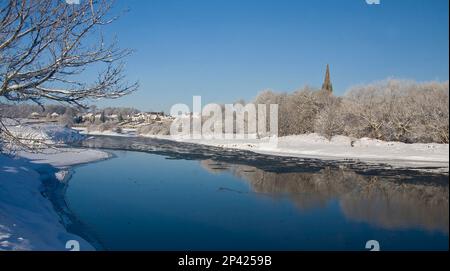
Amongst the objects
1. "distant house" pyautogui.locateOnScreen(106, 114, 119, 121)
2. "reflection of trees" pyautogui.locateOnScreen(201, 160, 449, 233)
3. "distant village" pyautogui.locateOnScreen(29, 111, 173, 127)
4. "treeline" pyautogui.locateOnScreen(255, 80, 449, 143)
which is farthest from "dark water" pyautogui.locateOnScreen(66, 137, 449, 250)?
"distant house" pyautogui.locateOnScreen(106, 114, 119, 121)

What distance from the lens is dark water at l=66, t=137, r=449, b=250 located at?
791cm

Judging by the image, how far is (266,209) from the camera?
11.7 m

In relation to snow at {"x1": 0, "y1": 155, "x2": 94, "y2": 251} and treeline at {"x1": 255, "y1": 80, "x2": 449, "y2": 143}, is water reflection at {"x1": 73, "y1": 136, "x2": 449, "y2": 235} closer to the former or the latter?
treeline at {"x1": 255, "y1": 80, "x2": 449, "y2": 143}

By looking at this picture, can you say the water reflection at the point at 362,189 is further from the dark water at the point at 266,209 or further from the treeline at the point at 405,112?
the treeline at the point at 405,112

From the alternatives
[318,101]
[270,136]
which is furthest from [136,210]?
[318,101]

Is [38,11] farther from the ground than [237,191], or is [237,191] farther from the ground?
[38,11]

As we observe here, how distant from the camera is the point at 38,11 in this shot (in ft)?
17.9

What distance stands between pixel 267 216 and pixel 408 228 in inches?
162

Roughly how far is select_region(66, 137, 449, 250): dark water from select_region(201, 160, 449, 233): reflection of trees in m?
0.03

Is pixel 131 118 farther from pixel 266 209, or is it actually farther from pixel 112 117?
pixel 266 209

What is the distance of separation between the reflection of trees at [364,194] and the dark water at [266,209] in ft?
0.11

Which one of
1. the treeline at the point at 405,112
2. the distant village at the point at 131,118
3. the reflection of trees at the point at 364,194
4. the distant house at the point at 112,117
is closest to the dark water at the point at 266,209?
the reflection of trees at the point at 364,194

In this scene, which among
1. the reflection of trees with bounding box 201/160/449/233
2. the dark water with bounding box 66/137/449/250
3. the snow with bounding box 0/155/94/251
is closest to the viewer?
the snow with bounding box 0/155/94/251
